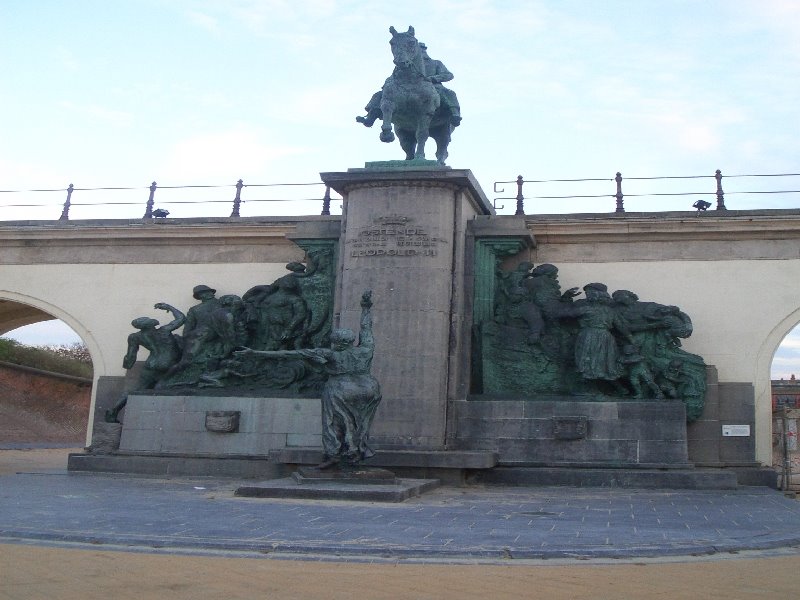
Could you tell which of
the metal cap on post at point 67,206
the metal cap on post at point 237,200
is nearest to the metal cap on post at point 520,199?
the metal cap on post at point 237,200

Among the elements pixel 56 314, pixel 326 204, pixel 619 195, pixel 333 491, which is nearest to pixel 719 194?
pixel 619 195

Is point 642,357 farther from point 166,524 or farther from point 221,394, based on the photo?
point 166,524

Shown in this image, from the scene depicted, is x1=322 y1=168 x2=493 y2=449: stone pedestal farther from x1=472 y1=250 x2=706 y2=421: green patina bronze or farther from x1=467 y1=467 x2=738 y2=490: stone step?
x1=467 y1=467 x2=738 y2=490: stone step

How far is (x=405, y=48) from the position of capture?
16250mm

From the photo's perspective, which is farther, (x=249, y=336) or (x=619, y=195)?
(x=619, y=195)

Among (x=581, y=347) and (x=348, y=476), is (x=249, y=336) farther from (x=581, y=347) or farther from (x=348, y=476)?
(x=581, y=347)

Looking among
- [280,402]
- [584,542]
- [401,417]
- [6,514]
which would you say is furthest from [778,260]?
[6,514]

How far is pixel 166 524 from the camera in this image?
8.45m

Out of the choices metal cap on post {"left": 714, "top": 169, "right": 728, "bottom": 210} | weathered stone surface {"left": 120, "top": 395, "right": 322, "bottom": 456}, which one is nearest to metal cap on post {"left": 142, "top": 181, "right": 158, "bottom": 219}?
weathered stone surface {"left": 120, "top": 395, "right": 322, "bottom": 456}

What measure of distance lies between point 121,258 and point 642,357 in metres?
11.1

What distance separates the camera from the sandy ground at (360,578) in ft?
18.8

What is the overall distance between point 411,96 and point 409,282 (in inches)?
137

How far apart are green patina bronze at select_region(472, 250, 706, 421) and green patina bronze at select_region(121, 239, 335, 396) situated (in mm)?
2868

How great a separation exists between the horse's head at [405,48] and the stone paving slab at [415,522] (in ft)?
25.3
